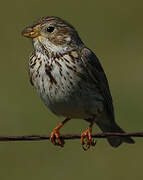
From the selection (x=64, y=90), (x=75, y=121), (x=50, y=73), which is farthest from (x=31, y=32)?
(x=75, y=121)

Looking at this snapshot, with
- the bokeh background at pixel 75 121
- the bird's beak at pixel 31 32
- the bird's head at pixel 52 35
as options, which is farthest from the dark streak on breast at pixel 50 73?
the bokeh background at pixel 75 121

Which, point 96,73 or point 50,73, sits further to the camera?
point 96,73

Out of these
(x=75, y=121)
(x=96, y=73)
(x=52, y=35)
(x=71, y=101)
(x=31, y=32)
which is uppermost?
(x=31, y=32)

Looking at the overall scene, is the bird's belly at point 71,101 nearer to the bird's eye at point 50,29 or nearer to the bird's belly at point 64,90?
the bird's belly at point 64,90

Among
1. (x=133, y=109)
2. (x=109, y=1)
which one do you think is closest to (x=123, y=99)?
(x=133, y=109)

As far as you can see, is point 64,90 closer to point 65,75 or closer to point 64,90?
point 64,90

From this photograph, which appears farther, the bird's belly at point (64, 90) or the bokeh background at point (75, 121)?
the bokeh background at point (75, 121)

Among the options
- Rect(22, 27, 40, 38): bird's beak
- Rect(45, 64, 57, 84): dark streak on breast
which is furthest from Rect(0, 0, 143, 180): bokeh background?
Rect(22, 27, 40, 38): bird's beak
